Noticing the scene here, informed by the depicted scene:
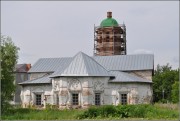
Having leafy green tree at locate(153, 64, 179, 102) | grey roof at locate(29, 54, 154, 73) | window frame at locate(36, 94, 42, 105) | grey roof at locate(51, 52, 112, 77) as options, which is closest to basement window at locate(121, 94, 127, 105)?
grey roof at locate(51, 52, 112, 77)

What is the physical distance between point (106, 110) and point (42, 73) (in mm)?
18837

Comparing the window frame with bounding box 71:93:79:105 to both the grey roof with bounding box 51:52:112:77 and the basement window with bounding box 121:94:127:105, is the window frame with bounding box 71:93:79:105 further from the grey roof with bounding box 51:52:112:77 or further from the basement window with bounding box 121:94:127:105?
the basement window with bounding box 121:94:127:105

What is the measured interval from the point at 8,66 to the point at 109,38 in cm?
2705

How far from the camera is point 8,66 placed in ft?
87.5

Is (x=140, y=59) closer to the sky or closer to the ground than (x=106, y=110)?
closer to the sky

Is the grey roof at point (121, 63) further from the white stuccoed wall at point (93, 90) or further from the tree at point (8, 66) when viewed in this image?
the tree at point (8, 66)

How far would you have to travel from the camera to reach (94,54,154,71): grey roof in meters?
36.8

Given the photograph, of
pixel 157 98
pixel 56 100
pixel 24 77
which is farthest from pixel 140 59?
pixel 24 77

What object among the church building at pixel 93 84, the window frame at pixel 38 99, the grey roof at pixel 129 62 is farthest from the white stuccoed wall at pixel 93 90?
the grey roof at pixel 129 62

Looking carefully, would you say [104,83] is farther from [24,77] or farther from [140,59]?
[24,77]

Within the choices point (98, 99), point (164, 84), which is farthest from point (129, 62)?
point (164, 84)

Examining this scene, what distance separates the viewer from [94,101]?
3209 centimetres

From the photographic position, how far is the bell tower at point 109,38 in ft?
171

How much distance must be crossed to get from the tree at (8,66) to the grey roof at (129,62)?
11.9 m
